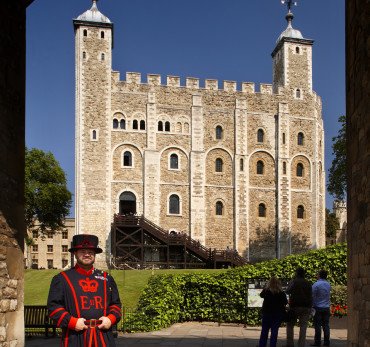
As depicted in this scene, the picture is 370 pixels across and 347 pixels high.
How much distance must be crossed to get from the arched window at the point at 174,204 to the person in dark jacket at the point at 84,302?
105 ft

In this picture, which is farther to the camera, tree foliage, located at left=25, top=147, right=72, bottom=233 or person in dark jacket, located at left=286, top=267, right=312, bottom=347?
tree foliage, located at left=25, top=147, right=72, bottom=233

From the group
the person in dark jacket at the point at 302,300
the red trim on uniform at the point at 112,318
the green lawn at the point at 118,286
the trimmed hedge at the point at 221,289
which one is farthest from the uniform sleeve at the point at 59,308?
the green lawn at the point at 118,286

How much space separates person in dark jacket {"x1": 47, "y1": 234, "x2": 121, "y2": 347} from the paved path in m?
5.43

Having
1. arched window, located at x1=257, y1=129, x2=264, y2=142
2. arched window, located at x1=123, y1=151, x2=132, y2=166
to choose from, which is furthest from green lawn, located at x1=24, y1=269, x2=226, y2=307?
arched window, located at x1=257, y1=129, x2=264, y2=142

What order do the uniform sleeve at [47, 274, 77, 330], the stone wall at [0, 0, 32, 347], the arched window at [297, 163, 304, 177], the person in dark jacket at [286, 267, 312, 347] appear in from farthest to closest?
the arched window at [297, 163, 304, 177], the person in dark jacket at [286, 267, 312, 347], the stone wall at [0, 0, 32, 347], the uniform sleeve at [47, 274, 77, 330]

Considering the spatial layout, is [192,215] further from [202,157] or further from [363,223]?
[363,223]

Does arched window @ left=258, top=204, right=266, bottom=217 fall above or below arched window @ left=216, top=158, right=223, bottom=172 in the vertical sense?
below

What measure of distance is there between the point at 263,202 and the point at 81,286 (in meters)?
34.8

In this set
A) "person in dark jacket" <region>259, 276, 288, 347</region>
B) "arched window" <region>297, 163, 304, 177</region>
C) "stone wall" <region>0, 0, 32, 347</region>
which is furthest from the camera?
"arched window" <region>297, 163, 304, 177</region>

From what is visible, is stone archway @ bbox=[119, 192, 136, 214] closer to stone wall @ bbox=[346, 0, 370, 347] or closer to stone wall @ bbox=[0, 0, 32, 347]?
stone wall @ bbox=[0, 0, 32, 347]

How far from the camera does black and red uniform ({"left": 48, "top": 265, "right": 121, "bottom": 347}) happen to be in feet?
15.8

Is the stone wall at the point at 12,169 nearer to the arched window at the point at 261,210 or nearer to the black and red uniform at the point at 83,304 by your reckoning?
the black and red uniform at the point at 83,304

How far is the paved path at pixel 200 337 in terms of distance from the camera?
10422mm

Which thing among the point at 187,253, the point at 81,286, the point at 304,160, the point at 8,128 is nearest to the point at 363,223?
the point at 81,286
